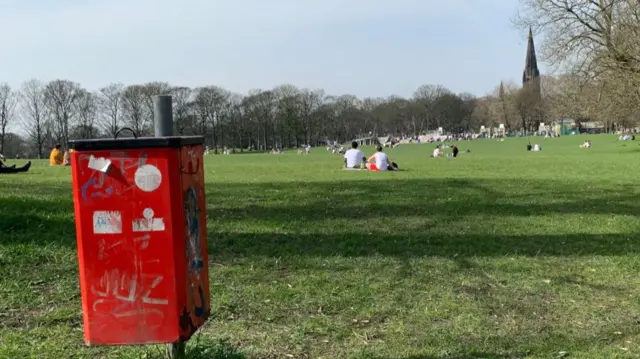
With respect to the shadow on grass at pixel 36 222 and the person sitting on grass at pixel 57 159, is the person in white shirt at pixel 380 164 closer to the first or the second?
the shadow on grass at pixel 36 222

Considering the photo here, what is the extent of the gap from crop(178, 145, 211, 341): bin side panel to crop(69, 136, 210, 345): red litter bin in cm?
2

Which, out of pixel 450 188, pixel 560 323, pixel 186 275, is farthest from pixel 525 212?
pixel 186 275

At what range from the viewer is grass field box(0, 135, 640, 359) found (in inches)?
167

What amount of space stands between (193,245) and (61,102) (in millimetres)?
92636

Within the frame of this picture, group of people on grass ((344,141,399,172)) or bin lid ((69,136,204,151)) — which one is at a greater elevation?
bin lid ((69,136,204,151))

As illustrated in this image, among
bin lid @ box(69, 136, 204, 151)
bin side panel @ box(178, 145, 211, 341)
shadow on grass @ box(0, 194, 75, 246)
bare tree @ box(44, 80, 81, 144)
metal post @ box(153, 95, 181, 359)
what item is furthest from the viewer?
bare tree @ box(44, 80, 81, 144)

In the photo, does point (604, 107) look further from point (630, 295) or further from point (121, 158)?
point (121, 158)

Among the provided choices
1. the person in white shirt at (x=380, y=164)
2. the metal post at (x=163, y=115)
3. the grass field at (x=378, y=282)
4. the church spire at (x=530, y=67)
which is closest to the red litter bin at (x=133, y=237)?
the metal post at (x=163, y=115)

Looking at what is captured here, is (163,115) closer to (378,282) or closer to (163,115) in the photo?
(163,115)

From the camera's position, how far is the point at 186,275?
3293mm

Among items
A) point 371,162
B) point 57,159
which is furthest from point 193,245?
point 57,159

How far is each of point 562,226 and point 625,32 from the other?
24503mm

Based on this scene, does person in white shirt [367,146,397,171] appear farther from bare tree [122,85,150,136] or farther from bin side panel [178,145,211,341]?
bare tree [122,85,150,136]

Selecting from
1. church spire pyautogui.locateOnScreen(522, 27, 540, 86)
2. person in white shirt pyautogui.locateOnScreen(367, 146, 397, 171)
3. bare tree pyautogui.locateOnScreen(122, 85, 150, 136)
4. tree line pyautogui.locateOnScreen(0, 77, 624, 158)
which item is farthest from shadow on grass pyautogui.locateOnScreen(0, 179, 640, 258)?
church spire pyautogui.locateOnScreen(522, 27, 540, 86)
